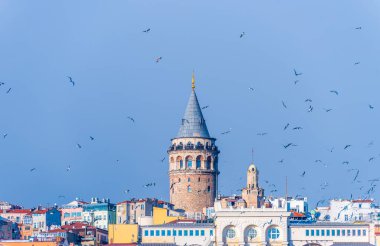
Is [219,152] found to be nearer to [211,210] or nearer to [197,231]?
[211,210]

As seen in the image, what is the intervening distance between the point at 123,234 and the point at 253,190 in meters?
10.4

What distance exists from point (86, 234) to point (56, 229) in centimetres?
374

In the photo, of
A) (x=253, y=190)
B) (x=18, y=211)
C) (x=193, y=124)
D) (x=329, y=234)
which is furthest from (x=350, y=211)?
(x=18, y=211)

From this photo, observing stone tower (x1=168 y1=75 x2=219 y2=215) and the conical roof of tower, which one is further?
the conical roof of tower

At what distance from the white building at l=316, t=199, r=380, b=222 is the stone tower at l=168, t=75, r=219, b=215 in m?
11.1

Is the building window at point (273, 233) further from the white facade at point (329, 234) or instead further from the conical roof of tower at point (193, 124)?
the conical roof of tower at point (193, 124)

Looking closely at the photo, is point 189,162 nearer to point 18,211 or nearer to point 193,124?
point 193,124

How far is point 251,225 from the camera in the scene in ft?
295

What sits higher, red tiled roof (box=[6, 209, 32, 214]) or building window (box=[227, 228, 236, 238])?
red tiled roof (box=[6, 209, 32, 214])

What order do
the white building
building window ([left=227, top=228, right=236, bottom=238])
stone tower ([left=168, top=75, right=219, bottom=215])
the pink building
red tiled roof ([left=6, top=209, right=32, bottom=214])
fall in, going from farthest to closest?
red tiled roof ([left=6, top=209, right=32, bottom=214]) < the pink building < the white building < stone tower ([left=168, top=75, right=219, bottom=215]) < building window ([left=227, top=228, right=236, bottom=238])

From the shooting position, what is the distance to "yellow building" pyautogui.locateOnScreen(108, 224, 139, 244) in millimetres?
95062

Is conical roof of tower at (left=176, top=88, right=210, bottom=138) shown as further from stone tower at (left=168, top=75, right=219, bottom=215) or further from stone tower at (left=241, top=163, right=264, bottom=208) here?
stone tower at (left=241, top=163, right=264, bottom=208)

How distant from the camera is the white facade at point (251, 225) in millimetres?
89688

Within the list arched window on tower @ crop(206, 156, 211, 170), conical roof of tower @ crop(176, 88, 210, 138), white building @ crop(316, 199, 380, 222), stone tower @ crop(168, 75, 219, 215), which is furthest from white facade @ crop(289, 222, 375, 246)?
white building @ crop(316, 199, 380, 222)
